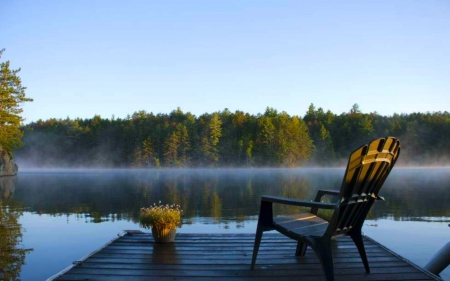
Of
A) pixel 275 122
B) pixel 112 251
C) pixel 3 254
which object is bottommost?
pixel 3 254

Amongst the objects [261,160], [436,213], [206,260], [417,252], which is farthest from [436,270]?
[261,160]

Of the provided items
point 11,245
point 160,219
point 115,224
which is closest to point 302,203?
point 160,219

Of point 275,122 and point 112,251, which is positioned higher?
point 275,122

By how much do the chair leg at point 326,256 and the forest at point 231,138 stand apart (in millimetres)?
59162

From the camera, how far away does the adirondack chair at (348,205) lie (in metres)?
3.41

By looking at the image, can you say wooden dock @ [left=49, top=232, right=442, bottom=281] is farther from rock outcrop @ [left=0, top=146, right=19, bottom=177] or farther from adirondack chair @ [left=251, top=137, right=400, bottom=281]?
rock outcrop @ [left=0, top=146, right=19, bottom=177]

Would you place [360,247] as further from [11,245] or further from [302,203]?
[11,245]

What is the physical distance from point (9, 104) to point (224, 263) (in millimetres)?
36464

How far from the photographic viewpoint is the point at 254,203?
1409 centimetres

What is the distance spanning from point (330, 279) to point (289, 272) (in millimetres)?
618

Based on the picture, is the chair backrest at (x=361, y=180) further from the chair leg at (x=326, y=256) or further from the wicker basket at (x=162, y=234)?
the wicker basket at (x=162, y=234)

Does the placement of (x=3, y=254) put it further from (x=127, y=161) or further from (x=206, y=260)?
(x=127, y=161)

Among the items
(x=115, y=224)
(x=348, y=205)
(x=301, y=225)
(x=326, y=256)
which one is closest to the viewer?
(x=326, y=256)

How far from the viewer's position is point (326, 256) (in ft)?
11.2
